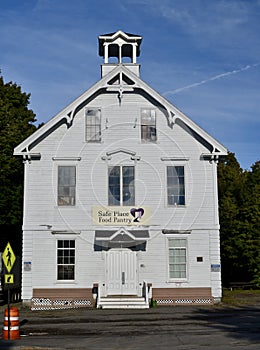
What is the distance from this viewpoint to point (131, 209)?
81.0 feet

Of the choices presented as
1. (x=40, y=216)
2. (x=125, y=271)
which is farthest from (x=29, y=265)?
(x=125, y=271)

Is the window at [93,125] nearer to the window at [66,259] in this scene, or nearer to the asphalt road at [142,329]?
the window at [66,259]

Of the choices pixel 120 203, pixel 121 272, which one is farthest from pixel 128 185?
pixel 121 272

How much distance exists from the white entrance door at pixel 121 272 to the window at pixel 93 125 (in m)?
5.39

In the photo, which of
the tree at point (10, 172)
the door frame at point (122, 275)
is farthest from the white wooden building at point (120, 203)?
the tree at point (10, 172)

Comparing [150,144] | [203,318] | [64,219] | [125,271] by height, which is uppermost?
[150,144]

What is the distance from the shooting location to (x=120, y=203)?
24750 millimetres

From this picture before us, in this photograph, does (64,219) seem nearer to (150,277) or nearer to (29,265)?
(29,265)

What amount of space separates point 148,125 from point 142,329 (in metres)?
11.3

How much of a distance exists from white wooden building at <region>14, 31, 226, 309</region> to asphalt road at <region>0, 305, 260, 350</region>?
1.56 meters

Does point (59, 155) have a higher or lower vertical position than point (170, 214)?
higher

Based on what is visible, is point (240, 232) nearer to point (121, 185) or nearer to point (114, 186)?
point (121, 185)

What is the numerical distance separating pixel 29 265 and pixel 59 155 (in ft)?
17.2

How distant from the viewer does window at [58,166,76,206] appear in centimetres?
2480
